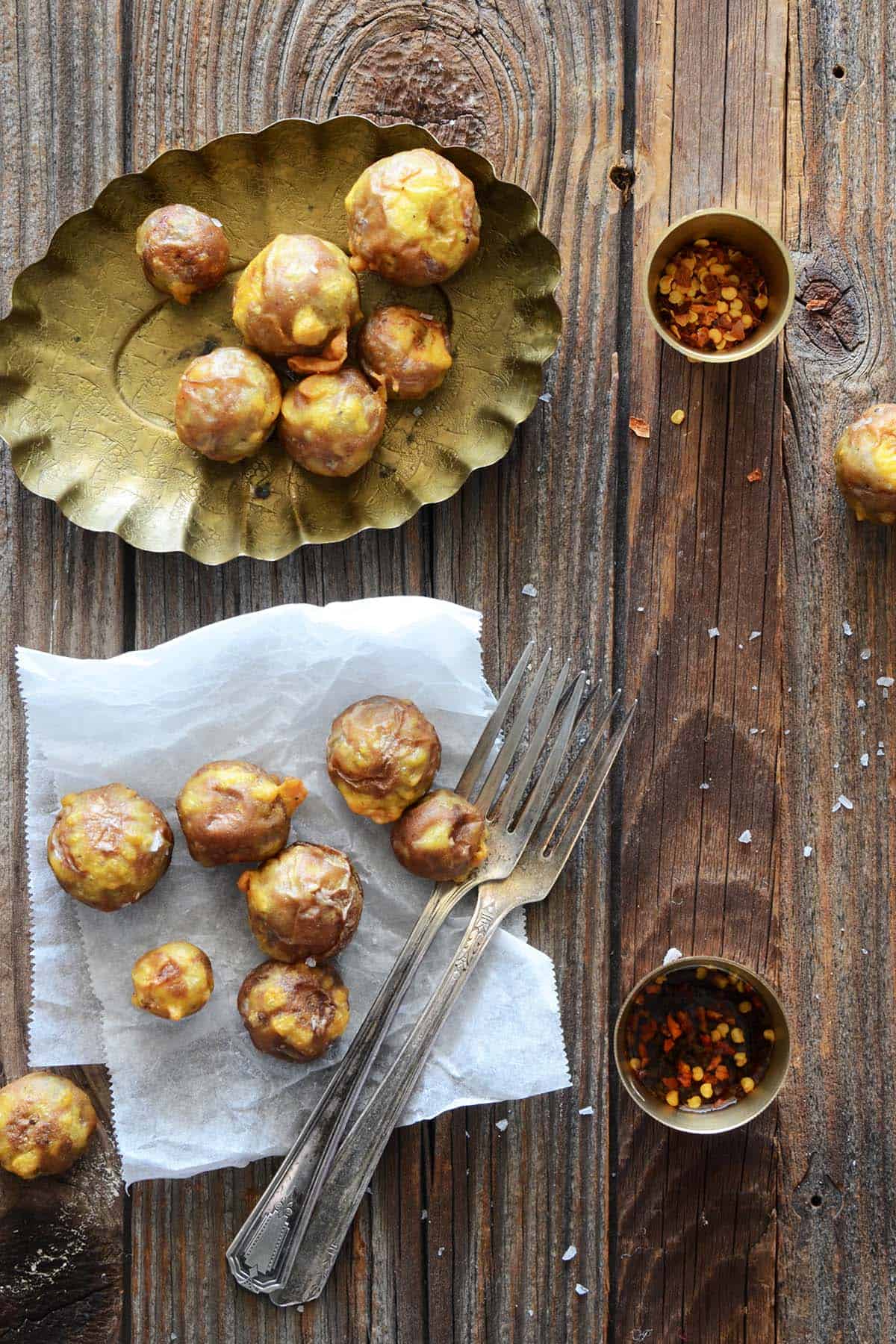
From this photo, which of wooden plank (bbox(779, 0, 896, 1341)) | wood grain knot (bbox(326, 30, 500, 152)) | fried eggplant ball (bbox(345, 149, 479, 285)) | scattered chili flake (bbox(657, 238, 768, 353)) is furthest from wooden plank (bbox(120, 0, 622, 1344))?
wooden plank (bbox(779, 0, 896, 1341))

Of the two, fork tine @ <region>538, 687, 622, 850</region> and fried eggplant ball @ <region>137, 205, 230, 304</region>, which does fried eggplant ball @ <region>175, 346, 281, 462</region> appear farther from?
fork tine @ <region>538, 687, 622, 850</region>

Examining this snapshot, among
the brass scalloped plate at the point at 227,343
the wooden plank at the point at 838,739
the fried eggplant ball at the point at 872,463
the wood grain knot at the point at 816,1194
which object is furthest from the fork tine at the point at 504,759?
the wood grain knot at the point at 816,1194

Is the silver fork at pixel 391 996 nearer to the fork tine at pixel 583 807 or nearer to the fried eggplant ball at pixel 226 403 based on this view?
the fork tine at pixel 583 807

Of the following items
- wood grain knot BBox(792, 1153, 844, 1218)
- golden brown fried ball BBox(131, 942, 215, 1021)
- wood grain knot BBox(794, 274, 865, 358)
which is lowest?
wood grain knot BBox(792, 1153, 844, 1218)

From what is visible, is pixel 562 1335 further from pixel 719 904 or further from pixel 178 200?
pixel 178 200

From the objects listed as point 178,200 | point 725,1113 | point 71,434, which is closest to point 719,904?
point 725,1113

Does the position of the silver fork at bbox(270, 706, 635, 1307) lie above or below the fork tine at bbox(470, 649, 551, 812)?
below
